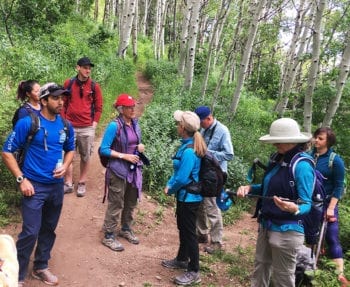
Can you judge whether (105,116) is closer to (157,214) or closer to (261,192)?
(157,214)

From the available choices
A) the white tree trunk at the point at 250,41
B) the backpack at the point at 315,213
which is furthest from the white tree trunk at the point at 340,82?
the white tree trunk at the point at 250,41

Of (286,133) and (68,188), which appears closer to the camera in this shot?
(286,133)

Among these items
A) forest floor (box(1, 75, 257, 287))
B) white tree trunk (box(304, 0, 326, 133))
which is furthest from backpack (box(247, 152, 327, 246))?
white tree trunk (box(304, 0, 326, 133))

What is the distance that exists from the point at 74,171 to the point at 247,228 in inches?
134

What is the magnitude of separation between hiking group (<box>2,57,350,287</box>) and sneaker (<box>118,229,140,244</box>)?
0.05ft

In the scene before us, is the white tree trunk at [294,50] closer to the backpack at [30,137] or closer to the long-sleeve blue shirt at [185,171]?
the long-sleeve blue shirt at [185,171]

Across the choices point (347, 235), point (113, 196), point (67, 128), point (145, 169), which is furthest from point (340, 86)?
point (67, 128)

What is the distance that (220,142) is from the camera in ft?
17.2

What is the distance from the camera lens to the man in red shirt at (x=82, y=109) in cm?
598

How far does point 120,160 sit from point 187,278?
1679 millimetres

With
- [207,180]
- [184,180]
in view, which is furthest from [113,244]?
[207,180]

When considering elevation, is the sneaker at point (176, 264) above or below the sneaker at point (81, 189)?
below

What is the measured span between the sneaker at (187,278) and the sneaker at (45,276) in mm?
1414

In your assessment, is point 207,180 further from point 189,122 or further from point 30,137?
point 30,137
